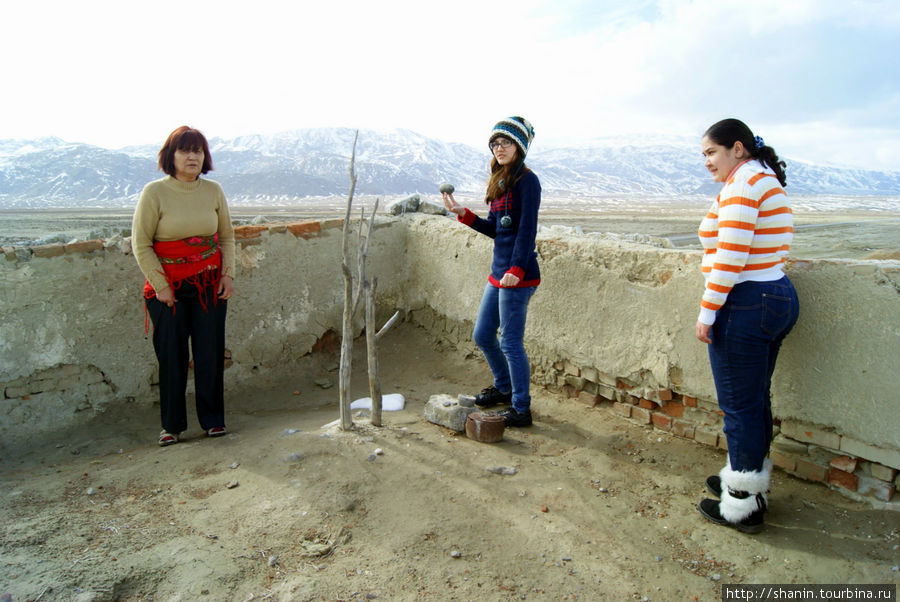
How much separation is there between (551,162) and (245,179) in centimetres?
6341

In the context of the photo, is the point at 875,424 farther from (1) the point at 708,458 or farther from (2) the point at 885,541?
(1) the point at 708,458

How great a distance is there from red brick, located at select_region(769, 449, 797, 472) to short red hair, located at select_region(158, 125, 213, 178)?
3.20 metres

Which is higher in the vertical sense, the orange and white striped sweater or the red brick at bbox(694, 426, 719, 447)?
the orange and white striped sweater

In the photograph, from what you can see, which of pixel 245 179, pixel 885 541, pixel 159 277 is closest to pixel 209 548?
pixel 159 277

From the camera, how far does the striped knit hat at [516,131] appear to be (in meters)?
2.91

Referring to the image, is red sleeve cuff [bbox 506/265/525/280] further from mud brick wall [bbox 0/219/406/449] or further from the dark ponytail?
mud brick wall [bbox 0/219/406/449]

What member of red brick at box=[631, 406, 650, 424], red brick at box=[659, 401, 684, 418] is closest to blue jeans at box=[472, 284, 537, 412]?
red brick at box=[631, 406, 650, 424]

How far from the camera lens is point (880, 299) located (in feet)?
7.32

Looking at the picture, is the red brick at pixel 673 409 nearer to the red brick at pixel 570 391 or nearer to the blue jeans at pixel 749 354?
the red brick at pixel 570 391

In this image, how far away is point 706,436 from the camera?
2908 mm

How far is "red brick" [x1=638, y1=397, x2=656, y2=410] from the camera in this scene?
124 inches

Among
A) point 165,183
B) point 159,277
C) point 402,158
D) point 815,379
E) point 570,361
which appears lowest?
point 570,361

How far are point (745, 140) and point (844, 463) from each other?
56.7 inches

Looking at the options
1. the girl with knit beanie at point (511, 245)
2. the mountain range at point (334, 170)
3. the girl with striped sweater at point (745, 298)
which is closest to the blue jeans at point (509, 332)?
the girl with knit beanie at point (511, 245)
